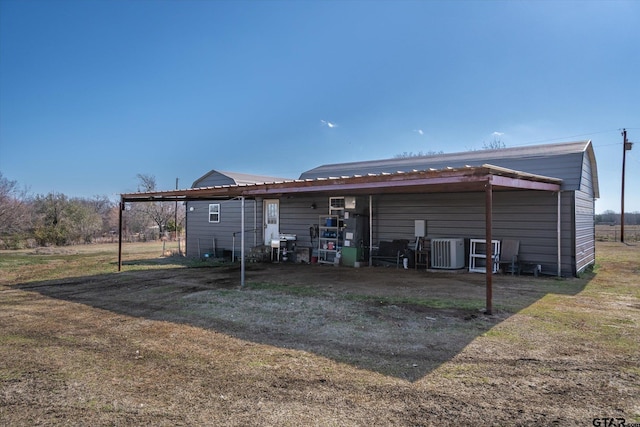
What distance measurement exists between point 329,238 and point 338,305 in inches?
223

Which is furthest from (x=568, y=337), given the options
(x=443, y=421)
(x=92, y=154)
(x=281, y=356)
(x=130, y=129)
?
(x=92, y=154)

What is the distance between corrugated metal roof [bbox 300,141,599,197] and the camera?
8211 mm

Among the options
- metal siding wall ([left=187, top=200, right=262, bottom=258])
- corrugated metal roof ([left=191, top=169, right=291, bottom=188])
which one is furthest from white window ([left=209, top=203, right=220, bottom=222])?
corrugated metal roof ([left=191, top=169, right=291, bottom=188])

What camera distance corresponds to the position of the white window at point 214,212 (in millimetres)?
13867

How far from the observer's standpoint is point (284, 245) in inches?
475

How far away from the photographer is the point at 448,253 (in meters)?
9.07

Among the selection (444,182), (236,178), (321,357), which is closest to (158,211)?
(236,178)

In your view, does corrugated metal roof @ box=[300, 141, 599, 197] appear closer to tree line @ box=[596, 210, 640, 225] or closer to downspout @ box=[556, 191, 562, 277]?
downspout @ box=[556, 191, 562, 277]

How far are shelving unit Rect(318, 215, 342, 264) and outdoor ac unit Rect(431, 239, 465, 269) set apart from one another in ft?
9.58

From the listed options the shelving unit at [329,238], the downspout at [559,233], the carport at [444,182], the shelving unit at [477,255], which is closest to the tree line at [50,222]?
the shelving unit at [329,238]

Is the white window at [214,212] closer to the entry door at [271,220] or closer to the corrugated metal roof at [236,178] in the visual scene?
the corrugated metal roof at [236,178]

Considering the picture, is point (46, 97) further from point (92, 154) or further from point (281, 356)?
point (281, 356)

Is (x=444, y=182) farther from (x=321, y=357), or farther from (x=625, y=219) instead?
(x=625, y=219)

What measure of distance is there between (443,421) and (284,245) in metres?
9.91
